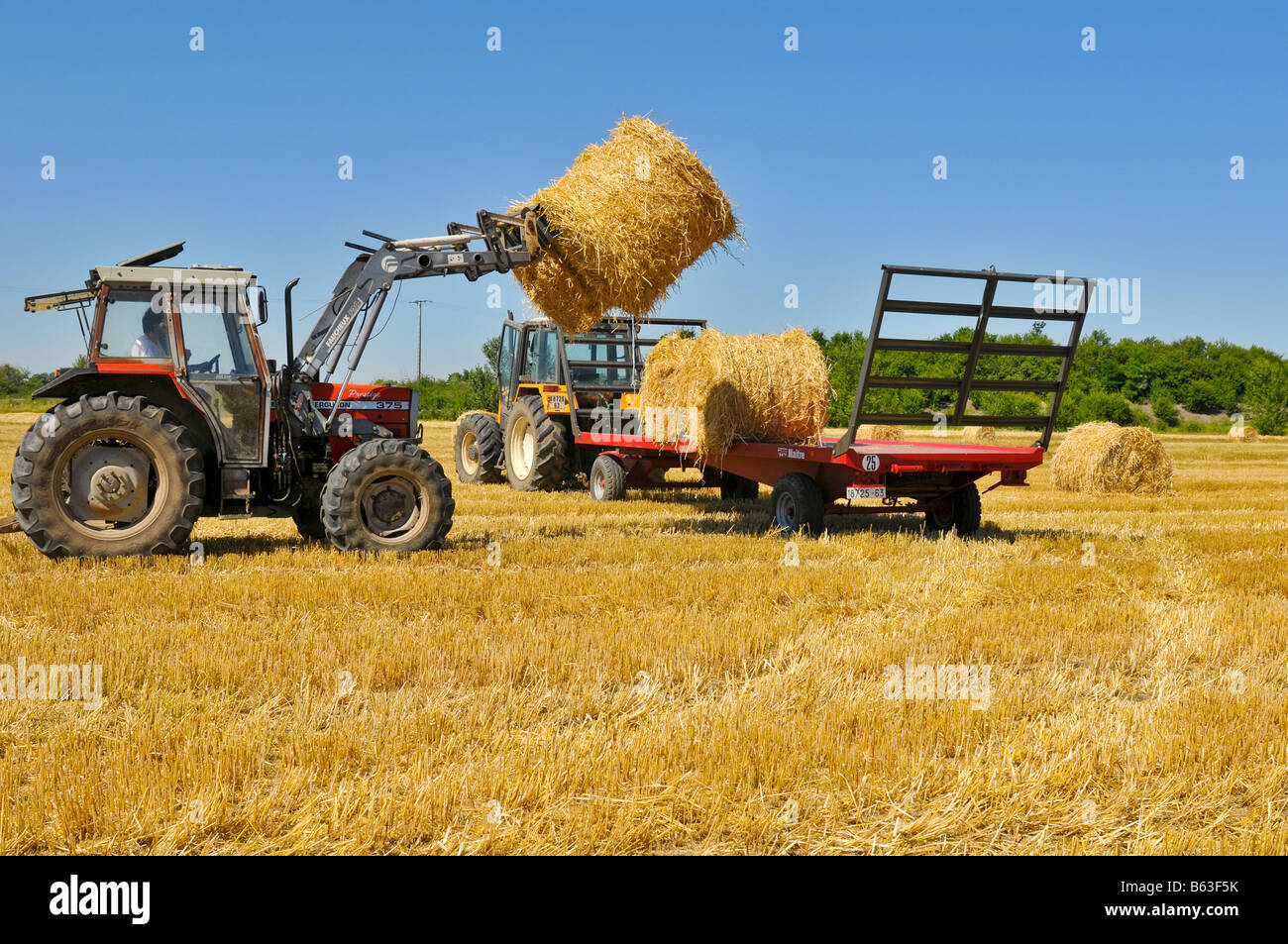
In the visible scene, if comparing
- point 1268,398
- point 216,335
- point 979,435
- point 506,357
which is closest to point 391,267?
point 216,335

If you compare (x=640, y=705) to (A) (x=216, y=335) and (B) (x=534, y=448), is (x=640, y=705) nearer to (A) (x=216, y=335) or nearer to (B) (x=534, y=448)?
(A) (x=216, y=335)

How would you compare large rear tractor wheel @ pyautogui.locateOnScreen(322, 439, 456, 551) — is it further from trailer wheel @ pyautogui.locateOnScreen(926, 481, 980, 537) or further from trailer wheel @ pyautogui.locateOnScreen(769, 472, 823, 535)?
trailer wheel @ pyautogui.locateOnScreen(926, 481, 980, 537)

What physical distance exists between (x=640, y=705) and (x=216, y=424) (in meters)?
4.76

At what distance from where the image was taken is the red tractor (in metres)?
7.51

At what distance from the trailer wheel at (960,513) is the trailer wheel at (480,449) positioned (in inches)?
274

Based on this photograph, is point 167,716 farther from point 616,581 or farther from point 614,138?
point 614,138

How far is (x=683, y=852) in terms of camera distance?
3.14 meters

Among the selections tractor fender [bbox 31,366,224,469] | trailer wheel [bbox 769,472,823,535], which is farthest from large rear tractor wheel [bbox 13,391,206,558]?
trailer wheel [bbox 769,472,823,535]

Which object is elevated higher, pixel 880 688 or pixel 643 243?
pixel 643 243

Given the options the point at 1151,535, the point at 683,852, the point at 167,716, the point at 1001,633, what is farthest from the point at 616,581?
the point at 1151,535

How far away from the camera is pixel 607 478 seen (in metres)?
12.9

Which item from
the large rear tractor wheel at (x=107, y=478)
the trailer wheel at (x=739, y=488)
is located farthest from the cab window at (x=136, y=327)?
the trailer wheel at (x=739, y=488)
